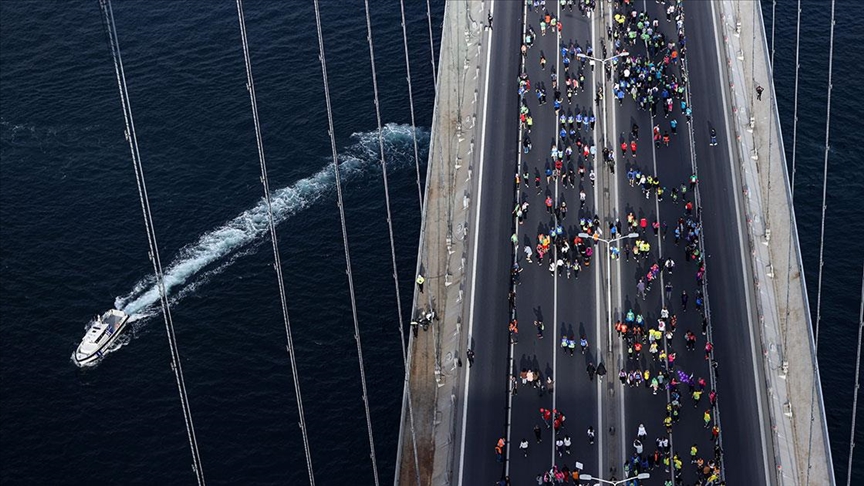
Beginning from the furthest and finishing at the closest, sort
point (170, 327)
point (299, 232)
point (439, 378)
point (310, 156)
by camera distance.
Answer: point (310, 156), point (299, 232), point (170, 327), point (439, 378)

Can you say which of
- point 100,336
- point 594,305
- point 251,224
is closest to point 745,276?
point 594,305

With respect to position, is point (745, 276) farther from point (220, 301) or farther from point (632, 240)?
point (220, 301)

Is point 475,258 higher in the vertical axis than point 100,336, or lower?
higher

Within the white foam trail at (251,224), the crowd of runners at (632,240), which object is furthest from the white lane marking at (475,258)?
the white foam trail at (251,224)

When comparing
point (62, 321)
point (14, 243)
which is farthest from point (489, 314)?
point (14, 243)

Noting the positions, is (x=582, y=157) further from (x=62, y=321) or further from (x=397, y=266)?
(x=62, y=321)
